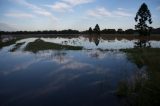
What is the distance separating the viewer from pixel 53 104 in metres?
9.02

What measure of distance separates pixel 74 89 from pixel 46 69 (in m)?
6.48

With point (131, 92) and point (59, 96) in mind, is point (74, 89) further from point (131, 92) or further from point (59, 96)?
point (131, 92)

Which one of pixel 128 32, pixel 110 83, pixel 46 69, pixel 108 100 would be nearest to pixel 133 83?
pixel 110 83

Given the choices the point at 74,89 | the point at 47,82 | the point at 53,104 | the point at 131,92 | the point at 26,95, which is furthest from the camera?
the point at 47,82

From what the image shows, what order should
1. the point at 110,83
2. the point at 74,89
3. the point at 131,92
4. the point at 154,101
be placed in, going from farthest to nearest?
1. the point at 110,83
2. the point at 74,89
3. the point at 131,92
4. the point at 154,101

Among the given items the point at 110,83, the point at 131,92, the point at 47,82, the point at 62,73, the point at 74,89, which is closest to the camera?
the point at 131,92

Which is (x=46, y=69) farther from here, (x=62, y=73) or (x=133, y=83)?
(x=133, y=83)

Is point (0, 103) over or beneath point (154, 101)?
beneath

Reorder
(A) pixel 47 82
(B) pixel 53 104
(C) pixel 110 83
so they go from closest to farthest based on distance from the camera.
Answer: (B) pixel 53 104 < (C) pixel 110 83 < (A) pixel 47 82

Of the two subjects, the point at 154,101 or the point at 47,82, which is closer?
the point at 154,101

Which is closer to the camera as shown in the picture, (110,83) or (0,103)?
(0,103)

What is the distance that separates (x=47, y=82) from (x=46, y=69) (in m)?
4.37

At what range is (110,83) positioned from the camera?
1203cm

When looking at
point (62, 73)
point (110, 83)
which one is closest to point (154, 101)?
point (110, 83)
